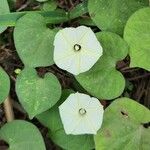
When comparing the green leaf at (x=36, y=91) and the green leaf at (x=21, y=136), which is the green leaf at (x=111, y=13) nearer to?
the green leaf at (x=36, y=91)

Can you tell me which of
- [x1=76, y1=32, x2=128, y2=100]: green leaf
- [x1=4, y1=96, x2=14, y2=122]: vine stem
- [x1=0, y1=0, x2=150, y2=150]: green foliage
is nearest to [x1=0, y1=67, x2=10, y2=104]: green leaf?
[x1=0, y1=0, x2=150, y2=150]: green foliage

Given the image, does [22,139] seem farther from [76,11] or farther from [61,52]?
[76,11]

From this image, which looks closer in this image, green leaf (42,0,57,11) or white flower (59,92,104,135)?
white flower (59,92,104,135)

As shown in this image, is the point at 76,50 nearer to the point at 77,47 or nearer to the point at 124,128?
the point at 77,47

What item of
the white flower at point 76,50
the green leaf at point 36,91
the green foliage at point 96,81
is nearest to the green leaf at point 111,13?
the green foliage at point 96,81

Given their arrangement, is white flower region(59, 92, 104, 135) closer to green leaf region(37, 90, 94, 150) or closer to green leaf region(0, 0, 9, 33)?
green leaf region(37, 90, 94, 150)

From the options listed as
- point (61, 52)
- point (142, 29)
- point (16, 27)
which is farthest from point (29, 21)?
point (142, 29)
